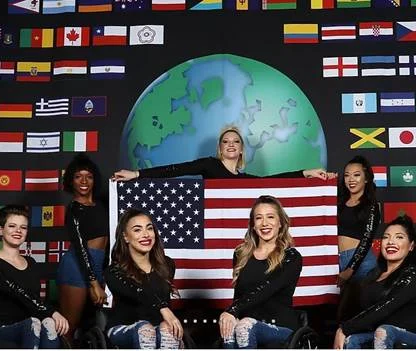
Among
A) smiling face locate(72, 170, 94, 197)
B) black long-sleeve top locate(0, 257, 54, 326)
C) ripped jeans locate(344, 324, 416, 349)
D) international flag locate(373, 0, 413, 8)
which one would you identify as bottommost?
ripped jeans locate(344, 324, 416, 349)

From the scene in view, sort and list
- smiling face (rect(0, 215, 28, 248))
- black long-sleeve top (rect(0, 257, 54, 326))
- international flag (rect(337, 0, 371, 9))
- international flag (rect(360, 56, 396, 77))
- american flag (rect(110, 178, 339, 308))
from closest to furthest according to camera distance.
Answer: black long-sleeve top (rect(0, 257, 54, 326)) < smiling face (rect(0, 215, 28, 248)) < american flag (rect(110, 178, 339, 308)) < international flag (rect(360, 56, 396, 77)) < international flag (rect(337, 0, 371, 9))

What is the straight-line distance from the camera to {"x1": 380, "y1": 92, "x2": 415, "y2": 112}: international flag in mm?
6902

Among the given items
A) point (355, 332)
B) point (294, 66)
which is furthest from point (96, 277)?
point (294, 66)

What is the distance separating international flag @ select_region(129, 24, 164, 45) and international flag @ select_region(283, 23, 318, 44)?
3.51 ft

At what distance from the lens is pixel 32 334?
181 inches

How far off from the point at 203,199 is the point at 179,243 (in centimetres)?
35

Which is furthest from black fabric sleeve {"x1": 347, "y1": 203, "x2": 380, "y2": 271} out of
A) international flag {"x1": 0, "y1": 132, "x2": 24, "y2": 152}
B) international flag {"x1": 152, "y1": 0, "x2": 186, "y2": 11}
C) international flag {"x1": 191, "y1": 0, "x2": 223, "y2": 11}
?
international flag {"x1": 0, "y1": 132, "x2": 24, "y2": 152}

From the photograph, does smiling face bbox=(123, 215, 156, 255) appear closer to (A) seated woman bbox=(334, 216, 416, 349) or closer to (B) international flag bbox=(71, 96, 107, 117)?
(A) seated woman bbox=(334, 216, 416, 349)

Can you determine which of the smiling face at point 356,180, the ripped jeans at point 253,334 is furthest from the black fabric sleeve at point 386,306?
the smiling face at point 356,180

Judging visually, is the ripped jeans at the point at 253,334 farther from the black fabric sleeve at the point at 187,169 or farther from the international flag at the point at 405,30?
the international flag at the point at 405,30

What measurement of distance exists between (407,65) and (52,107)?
9.92ft

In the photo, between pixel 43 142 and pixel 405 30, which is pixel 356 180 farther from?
pixel 43 142

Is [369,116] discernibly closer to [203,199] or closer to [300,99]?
[300,99]

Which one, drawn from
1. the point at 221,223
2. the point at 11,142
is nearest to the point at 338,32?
the point at 221,223
